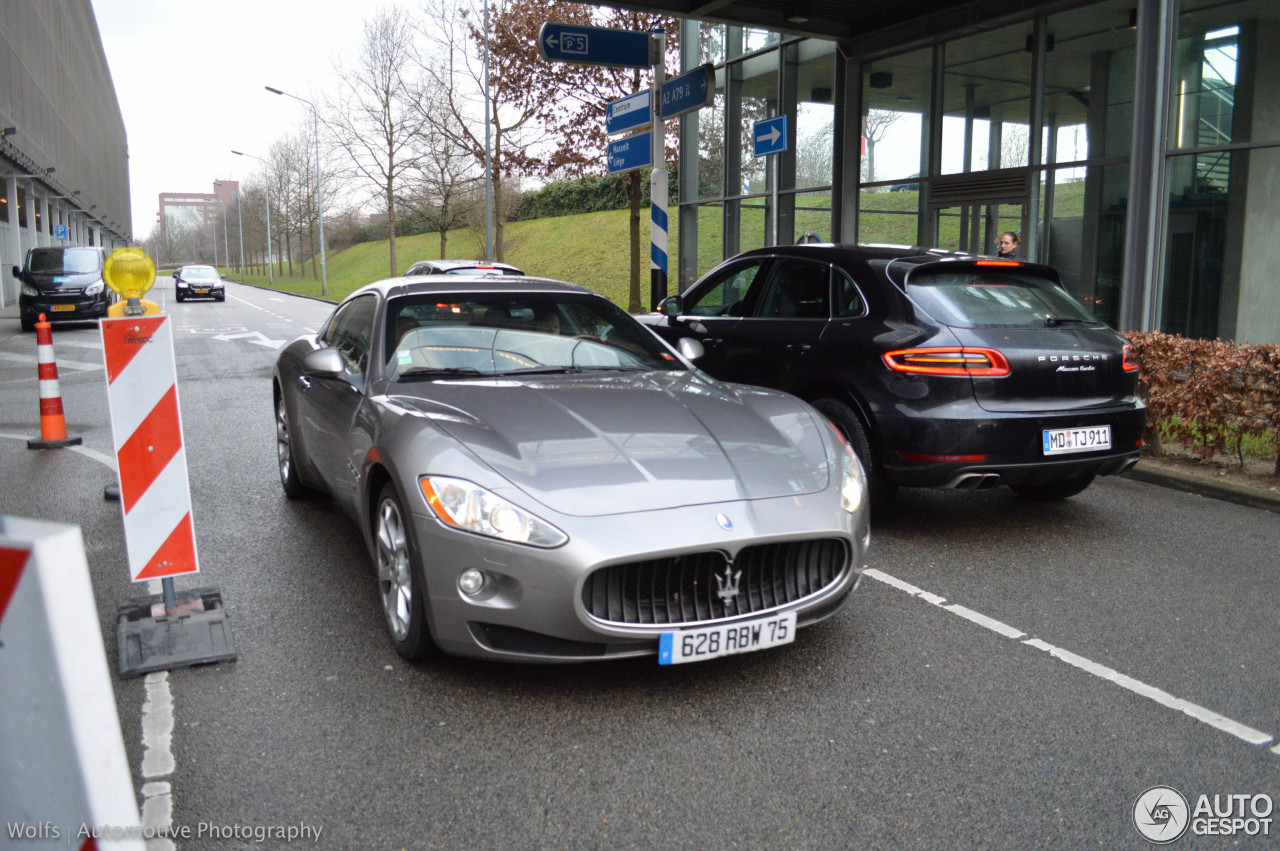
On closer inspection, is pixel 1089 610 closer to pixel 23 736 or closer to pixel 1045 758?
pixel 1045 758

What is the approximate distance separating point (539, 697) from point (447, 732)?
0.38m

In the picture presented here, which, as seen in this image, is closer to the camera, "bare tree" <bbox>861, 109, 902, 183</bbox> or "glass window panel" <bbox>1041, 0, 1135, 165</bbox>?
"glass window panel" <bbox>1041, 0, 1135, 165</bbox>

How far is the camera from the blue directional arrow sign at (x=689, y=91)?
38.7 feet

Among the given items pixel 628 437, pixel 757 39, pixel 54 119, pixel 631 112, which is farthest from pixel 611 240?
pixel 628 437

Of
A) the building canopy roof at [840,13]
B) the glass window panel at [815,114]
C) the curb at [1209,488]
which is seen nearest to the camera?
the curb at [1209,488]

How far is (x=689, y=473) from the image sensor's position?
11.6ft

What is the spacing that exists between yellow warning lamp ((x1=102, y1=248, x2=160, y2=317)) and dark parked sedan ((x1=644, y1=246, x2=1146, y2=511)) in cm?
358

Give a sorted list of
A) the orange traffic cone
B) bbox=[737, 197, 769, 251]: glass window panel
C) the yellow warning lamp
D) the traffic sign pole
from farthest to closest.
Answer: bbox=[737, 197, 769, 251]: glass window panel
the traffic sign pole
the orange traffic cone
the yellow warning lamp

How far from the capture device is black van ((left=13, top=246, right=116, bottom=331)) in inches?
888

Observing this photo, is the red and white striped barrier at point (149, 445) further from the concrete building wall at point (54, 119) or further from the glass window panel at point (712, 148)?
the concrete building wall at point (54, 119)

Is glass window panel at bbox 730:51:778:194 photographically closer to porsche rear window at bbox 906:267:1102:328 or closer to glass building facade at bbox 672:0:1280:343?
glass building facade at bbox 672:0:1280:343

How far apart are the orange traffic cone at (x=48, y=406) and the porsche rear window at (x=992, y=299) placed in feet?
22.7

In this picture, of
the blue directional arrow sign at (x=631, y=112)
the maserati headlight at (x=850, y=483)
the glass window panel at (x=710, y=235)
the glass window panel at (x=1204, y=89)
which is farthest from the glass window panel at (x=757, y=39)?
the maserati headlight at (x=850, y=483)

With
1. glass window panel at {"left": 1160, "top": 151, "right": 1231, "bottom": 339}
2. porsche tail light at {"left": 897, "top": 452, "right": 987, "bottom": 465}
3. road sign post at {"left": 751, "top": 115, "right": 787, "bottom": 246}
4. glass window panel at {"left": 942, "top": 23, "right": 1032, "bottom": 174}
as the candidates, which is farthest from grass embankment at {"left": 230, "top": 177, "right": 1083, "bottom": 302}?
porsche tail light at {"left": 897, "top": 452, "right": 987, "bottom": 465}
